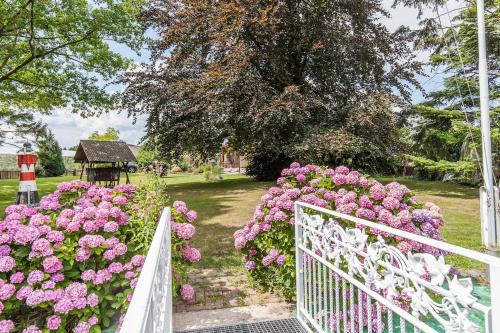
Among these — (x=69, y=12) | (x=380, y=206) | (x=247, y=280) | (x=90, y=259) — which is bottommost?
(x=247, y=280)

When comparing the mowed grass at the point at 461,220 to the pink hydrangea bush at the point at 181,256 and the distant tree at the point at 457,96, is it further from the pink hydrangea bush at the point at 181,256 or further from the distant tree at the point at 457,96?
the pink hydrangea bush at the point at 181,256

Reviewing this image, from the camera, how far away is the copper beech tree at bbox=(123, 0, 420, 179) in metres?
9.93

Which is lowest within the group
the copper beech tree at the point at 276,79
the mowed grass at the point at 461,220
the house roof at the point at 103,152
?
the mowed grass at the point at 461,220

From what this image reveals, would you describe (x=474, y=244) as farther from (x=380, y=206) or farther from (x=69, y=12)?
(x=69, y=12)

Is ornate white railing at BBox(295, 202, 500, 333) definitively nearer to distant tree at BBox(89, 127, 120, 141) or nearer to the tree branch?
the tree branch

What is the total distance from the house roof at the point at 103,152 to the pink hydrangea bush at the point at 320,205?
30.7 feet

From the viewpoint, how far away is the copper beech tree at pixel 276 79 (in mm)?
Result: 9930

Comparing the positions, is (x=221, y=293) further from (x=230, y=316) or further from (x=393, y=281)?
(x=393, y=281)

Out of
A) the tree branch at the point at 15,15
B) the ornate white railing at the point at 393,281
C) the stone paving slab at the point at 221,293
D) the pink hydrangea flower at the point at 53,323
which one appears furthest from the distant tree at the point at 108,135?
the ornate white railing at the point at 393,281

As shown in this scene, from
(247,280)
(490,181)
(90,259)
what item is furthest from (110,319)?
(490,181)

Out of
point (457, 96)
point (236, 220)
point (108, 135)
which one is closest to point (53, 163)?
point (108, 135)

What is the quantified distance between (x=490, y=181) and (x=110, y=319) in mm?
3638

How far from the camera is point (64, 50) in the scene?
991cm

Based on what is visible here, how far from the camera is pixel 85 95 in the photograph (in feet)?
34.1
